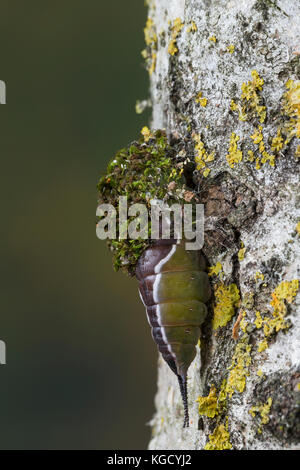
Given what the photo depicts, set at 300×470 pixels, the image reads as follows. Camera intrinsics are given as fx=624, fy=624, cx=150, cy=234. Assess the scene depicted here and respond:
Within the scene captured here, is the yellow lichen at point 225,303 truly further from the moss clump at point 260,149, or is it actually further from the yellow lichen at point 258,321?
the moss clump at point 260,149

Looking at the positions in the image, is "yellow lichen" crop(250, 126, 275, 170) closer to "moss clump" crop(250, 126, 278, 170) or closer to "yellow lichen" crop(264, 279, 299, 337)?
"moss clump" crop(250, 126, 278, 170)

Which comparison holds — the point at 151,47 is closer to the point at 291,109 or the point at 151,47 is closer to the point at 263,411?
the point at 291,109

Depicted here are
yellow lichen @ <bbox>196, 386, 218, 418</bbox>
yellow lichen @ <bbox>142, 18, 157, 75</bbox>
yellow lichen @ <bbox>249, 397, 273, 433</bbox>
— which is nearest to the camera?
yellow lichen @ <bbox>249, 397, 273, 433</bbox>

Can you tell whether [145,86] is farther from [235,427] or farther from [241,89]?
[235,427]

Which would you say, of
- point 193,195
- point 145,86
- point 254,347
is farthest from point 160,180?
point 145,86

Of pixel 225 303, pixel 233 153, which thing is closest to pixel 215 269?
pixel 225 303

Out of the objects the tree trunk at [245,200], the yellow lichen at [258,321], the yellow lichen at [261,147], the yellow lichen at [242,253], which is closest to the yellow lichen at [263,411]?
the tree trunk at [245,200]

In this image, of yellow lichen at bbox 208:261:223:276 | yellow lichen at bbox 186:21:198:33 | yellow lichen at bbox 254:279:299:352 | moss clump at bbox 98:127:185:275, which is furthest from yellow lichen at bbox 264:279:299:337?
yellow lichen at bbox 186:21:198:33

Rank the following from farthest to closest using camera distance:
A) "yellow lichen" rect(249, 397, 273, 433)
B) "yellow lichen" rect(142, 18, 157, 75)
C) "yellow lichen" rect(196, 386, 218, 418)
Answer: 1. "yellow lichen" rect(142, 18, 157, 75)
2. "yellow lichen" rect(196, 386, 218, 418)
3. "yellow lichen" rect(249, 397, 273, 433)
